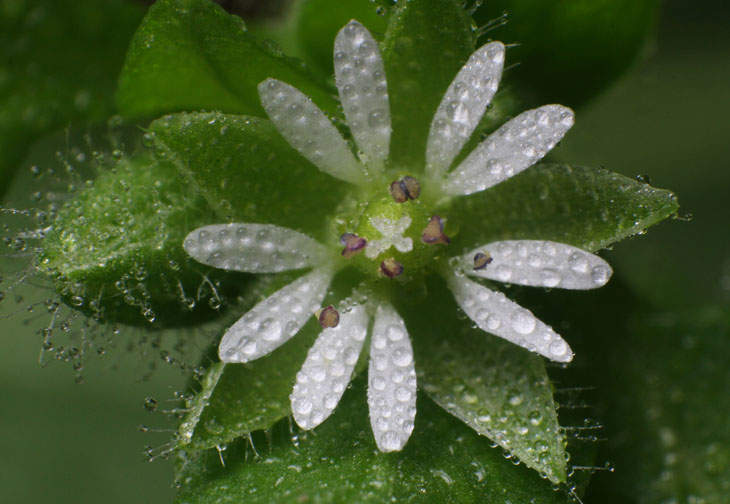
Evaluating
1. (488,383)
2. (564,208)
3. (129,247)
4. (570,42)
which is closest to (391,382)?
(488,383)

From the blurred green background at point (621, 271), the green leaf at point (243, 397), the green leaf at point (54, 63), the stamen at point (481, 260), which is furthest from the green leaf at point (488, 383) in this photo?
the green leaf at point (54, 63)

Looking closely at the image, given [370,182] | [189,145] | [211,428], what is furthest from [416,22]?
[211,428]

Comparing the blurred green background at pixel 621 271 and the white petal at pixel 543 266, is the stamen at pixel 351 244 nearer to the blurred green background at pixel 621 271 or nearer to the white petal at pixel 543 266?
the white petal at pixel 543 266

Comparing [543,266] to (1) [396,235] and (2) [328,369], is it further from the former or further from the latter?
(2) [328,369]

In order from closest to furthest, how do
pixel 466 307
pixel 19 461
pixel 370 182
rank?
pixel 466 307 < pixel 370 182 < pixel 19 461

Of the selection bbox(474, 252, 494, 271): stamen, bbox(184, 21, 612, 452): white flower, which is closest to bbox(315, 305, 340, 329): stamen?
bbox(184, 21, 612, 452): white flower

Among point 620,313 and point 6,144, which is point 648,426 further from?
point 6,144
